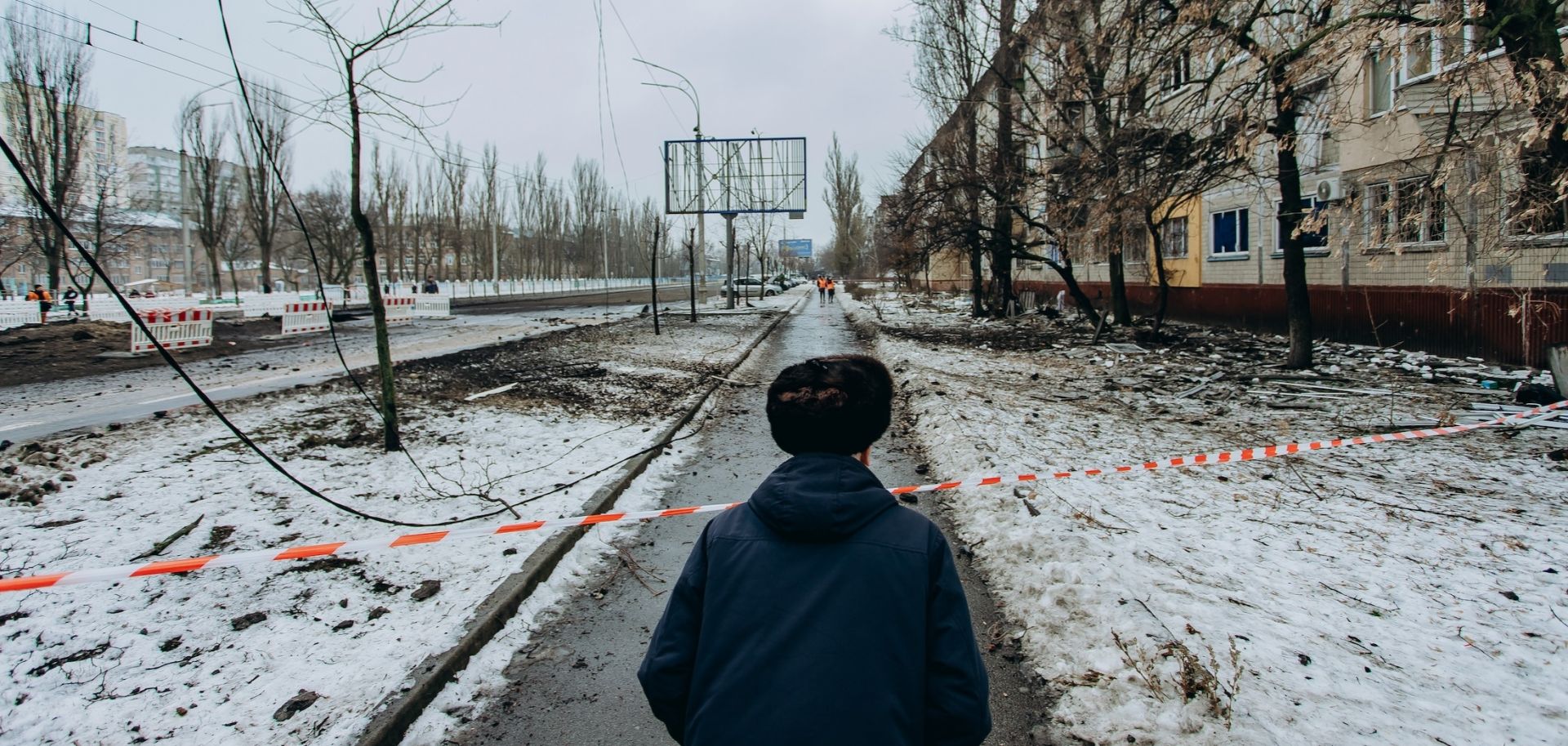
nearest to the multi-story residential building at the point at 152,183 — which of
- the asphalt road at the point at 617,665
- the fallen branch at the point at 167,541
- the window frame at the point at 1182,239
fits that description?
the fallen branch at the point at 167,541

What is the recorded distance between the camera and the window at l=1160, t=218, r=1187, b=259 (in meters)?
26.5

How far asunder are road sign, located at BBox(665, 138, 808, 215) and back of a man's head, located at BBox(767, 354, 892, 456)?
3060 cm

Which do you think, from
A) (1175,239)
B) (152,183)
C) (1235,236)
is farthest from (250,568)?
(152,183)

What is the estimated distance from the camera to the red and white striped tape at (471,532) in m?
3.74

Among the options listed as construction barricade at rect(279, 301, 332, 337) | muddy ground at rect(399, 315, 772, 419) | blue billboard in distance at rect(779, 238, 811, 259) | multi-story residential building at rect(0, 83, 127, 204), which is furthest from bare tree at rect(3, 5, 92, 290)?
blue billboard in distance at rect(779, 238, 811, 259)

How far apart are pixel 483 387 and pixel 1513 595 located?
10.8 m

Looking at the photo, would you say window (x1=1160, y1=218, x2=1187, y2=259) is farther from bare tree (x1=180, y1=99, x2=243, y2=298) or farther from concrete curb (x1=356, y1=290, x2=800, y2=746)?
bare tree (x1=180, y1=99, x2=243, y2=298)

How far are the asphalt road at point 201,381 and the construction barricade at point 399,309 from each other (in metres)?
5.42

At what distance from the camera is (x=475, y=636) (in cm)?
404

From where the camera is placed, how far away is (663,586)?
4.93 meters

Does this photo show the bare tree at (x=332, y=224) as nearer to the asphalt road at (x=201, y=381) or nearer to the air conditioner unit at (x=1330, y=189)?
the asphalt road at (x=201, y=381)

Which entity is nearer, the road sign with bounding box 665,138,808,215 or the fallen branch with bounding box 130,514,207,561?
the fallen branch with bounding box 130,514,207,561

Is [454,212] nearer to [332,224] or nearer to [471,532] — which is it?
[332,224]

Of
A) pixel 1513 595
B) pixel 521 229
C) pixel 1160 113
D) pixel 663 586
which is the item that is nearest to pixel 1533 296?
pixel 1160 113
